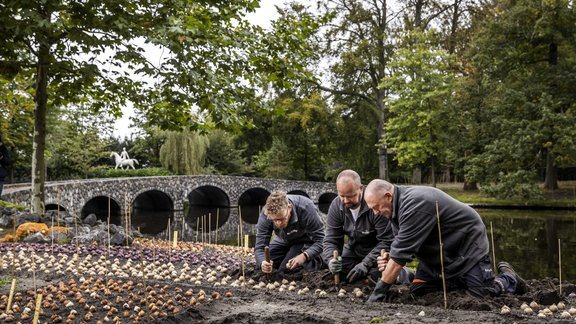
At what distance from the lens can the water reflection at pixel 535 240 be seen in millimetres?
10867

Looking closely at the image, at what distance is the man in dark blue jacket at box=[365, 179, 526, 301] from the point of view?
4.71 meters

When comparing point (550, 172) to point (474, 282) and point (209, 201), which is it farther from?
point (474, 282)

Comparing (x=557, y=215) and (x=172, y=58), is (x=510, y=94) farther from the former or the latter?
(x=172, y=58)

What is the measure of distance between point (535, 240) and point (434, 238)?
36.8ft

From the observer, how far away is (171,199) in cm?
3052

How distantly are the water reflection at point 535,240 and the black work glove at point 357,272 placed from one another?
2043 mm

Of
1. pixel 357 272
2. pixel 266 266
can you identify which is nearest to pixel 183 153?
pixel 266 266

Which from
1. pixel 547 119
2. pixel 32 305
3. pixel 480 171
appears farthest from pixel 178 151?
pixel 32 305

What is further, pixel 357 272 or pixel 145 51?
pixel 145 51

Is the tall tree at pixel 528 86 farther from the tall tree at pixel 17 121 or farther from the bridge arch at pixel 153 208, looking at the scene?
the tall tree at pixel 17 121

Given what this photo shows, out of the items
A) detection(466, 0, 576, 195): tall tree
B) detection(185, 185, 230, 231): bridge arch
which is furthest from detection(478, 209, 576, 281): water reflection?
detection(185, 185, 230, 231): bridge arch

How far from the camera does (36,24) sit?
730 centimetres

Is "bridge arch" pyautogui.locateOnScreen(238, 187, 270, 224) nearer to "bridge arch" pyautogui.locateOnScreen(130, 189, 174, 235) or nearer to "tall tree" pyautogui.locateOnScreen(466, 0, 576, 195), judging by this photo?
"bridge arch" pyautogui.locateOnScreen(130, 189, 174, 235)

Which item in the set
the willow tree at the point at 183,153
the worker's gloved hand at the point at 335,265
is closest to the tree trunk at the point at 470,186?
the willow tree at the point at 183,153
